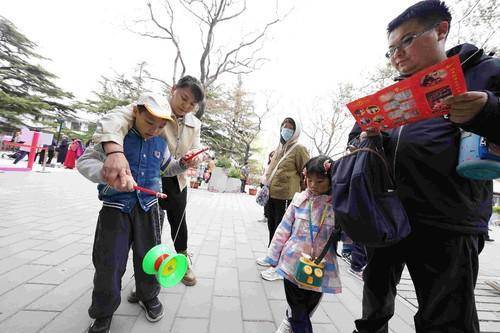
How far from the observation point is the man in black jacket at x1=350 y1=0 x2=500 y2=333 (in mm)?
1089

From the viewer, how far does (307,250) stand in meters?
1.78

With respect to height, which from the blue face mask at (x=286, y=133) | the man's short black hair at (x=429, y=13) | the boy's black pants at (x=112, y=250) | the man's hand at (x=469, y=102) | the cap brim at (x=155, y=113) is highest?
the man's short black hair at (x=429, y=13)

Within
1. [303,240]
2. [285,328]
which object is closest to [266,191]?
[303,240]

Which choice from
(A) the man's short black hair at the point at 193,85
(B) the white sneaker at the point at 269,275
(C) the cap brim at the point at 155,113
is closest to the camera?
(C) the cap brim at the point at 155,113

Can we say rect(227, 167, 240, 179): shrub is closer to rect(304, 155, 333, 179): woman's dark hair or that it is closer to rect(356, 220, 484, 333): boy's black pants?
rect(304, 155, 333, 179): woman's dark hair

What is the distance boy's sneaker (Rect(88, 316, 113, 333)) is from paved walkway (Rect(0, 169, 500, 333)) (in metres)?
0.14

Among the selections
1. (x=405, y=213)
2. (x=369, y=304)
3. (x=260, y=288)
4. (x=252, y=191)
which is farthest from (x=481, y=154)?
(x=252, y=191)

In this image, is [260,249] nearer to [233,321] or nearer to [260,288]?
[260,288]

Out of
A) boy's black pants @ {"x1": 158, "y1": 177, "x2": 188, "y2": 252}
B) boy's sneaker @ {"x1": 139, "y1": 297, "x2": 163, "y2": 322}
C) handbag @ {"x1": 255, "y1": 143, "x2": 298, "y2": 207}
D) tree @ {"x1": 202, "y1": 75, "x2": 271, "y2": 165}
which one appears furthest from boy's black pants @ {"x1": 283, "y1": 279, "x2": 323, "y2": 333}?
tree @ {"x1": 202, "y1": 75, "x2": 271, "y2": 165}

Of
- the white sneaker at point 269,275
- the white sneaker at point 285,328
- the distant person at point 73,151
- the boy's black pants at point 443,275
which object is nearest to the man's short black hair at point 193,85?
the boy's black pants at point 443,275

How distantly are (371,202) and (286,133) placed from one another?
2.06 m

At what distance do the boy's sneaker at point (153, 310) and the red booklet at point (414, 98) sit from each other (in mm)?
1898

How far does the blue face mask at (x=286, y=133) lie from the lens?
3115 millimetres

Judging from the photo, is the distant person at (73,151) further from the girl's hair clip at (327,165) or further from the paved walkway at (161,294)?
the girl's hair clip at (327,165)
